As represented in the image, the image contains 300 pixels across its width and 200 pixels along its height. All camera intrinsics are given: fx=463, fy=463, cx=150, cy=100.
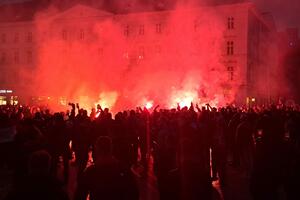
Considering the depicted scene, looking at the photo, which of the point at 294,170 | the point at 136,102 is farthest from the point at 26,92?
the point at 294,170

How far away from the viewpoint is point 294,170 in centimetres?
587

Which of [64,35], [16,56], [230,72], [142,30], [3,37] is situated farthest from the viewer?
[3,37]

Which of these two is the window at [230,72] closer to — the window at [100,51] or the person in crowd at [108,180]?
the window at [100,51]

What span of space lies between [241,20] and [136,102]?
42.4 feet

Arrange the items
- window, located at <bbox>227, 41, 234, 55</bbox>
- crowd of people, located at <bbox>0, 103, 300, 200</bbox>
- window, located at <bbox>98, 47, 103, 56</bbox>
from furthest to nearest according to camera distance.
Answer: window, located at <bbox>98, 47, 103, 56</bbox> → window, located at <bbox>227, 41, 234, 55</bbox> → crowd of people, located at <bbox>0, 103, 300, 200</bbox>

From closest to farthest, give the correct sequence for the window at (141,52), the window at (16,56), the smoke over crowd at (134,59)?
1. the smoke over crowd at (134,59)
2. the window at (141,52)
3. the window at (16,56)

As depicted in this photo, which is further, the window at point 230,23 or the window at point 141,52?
the window at point 141,52

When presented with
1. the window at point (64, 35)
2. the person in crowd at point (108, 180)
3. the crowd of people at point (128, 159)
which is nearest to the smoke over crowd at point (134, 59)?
the window at point (64, 35)

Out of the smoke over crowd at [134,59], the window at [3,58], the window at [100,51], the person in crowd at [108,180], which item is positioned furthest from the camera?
the window at [3,58]

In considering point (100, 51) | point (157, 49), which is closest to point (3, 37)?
point (100, 51)

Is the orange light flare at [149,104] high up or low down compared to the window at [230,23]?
down

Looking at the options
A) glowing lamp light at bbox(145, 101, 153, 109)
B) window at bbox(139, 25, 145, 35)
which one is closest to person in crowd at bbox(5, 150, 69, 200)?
glowing lamp light at bbox(145, 101, 153, 109)

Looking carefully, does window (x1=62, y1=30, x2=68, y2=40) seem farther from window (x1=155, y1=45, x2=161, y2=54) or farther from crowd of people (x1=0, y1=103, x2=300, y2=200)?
crowd of people (x1=0, y1=103, x2=300, y2=200)

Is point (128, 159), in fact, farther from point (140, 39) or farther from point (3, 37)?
point (3, 37)
